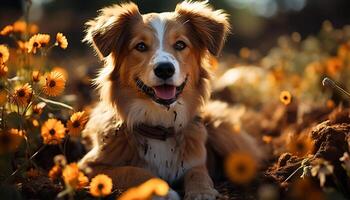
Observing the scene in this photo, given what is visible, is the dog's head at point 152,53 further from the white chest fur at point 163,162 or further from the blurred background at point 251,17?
the blurred background at point 251,17

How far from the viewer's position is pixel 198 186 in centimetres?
407

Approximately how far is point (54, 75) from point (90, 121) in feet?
4.73

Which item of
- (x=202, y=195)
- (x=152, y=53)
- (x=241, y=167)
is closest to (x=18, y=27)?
(x=152, y=53)

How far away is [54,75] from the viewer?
154 inches

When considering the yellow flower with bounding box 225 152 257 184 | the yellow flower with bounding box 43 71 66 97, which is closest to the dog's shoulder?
the yellow flower with bounding box 43 71 66 97

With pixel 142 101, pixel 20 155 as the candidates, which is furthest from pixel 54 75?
pixel 142 101

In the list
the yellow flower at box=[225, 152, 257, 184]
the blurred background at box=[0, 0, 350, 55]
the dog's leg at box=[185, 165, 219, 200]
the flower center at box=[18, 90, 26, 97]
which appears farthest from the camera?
the blurred background at box=[0, 0, 350, 55]

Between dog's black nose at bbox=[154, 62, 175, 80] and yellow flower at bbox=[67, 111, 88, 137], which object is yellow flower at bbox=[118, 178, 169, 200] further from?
dog's black nose at bbox=[154, 62, 175, 80]

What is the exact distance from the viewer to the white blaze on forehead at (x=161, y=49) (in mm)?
4410

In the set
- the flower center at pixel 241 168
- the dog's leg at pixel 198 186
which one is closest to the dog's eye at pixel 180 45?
the dog's leg at pixel 198 186

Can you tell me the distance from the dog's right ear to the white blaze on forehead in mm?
240

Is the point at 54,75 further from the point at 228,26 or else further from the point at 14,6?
the point at 14,6

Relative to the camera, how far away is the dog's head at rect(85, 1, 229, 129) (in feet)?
15.2

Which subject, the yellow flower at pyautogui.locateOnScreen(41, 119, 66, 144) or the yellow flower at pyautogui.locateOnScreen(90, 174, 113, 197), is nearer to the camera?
the yellow flower at pyautogui.locateOnScreen(90, 174, 113, 197)
